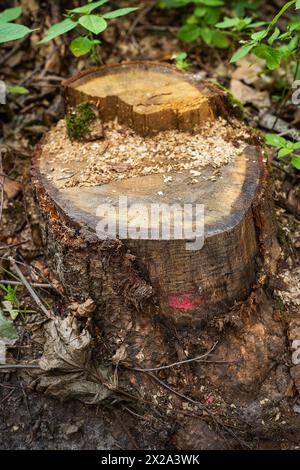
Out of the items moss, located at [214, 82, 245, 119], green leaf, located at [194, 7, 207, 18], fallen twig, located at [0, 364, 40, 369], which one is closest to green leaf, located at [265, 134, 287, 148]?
moss, located at [214, 82, 245, 119]

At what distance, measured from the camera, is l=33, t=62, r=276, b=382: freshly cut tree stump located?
2139 mm

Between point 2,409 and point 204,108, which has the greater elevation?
point 204,108

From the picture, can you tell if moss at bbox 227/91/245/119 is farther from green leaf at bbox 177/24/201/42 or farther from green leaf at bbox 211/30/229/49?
green leaf at bbox 177/24/201/42

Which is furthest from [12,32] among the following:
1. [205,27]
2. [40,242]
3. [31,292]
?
[205,27]

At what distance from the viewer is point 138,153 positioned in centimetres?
249

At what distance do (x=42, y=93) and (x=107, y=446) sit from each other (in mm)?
2309

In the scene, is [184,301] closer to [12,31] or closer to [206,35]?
[12,31]

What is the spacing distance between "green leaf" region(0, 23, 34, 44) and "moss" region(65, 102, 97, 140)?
0.43 metres

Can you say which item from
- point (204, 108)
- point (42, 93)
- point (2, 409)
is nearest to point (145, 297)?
point (2, 409)

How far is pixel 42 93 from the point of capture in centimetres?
351

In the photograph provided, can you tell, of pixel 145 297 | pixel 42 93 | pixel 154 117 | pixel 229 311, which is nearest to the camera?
pixel 145 297

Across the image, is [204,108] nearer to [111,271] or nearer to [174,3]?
[111,271]

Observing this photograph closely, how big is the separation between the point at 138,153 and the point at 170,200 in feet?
1.28

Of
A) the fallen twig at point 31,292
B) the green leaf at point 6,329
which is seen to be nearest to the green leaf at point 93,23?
the fallen twig at point 31,292
